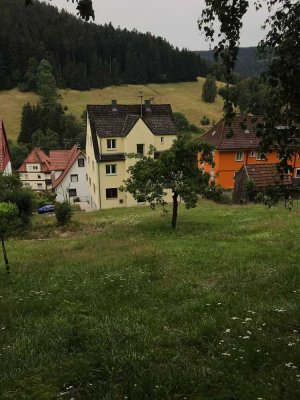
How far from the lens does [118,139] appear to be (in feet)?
160

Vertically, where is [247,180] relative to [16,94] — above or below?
below

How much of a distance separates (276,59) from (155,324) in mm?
5389

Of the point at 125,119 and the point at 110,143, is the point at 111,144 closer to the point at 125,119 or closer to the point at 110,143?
the point at 110,143

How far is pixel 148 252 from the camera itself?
1712cm

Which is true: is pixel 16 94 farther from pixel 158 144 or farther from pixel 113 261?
pixel 113 261

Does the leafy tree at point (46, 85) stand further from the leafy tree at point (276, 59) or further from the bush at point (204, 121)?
the leafy tree at point (276, 59)

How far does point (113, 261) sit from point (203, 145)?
10.8 meters

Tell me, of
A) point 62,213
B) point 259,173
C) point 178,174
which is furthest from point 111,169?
Result: point 178,174

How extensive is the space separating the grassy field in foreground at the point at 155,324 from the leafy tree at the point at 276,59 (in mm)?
3549

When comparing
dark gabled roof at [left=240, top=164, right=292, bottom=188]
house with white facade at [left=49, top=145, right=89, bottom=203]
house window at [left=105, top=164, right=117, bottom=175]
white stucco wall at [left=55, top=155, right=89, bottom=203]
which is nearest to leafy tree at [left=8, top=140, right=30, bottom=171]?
house with white facade at [left=49, top=145, right=89, bottom=203]

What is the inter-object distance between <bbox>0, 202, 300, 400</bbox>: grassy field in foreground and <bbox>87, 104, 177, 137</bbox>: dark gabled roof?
108 ft

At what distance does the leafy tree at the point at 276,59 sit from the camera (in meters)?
5.95

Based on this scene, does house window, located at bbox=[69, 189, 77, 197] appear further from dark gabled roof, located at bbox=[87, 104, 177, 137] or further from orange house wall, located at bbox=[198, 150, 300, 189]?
orange house wall, located at bbox=[198, 150, 300, 189]

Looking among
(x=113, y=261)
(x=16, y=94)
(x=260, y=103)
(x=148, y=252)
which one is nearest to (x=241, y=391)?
(x=260, y=103)
